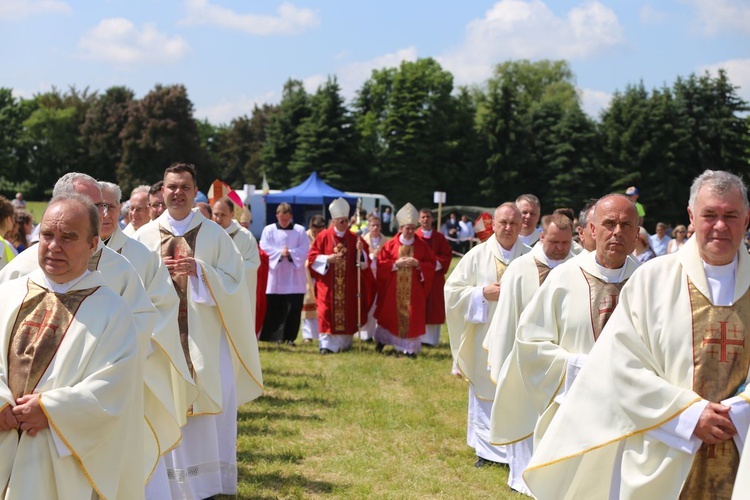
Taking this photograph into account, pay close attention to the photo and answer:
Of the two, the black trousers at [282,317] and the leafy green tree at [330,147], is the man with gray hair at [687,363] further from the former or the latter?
the leafy green tree at [330,147]

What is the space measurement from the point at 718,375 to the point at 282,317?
33.9 ft

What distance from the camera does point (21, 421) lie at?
3.32 meters

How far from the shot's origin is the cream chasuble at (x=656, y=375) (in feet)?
11.5

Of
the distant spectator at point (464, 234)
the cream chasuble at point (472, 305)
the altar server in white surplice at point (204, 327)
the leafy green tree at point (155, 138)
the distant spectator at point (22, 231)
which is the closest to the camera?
the altar server in white surplice at point (204, 327)

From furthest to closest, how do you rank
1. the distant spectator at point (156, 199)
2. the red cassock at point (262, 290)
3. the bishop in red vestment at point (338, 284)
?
the red cassock at point (262, 290)
the bishop in red vestment at point (338, 284)
the distant spectator at point (156, 199)

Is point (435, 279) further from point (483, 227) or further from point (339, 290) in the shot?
point (483, 227)

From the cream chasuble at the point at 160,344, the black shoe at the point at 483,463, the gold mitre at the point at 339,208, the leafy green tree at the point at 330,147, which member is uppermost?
the leafy green tree at the point at 330,147

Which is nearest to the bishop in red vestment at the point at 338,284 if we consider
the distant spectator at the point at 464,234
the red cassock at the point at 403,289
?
the red cassock at the point at 403,289

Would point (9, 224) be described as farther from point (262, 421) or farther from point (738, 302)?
point (738, 302)

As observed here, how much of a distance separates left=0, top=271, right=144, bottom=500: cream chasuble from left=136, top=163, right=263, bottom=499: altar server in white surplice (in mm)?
2100

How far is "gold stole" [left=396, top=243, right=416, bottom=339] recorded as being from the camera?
1243cm

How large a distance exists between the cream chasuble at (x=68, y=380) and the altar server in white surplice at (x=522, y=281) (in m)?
3.06

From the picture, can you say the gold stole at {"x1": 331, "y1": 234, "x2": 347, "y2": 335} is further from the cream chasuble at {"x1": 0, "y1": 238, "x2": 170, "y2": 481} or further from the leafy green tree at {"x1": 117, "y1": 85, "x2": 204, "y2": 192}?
the leafy green tree at {"x1": 117, "y1": 85, "x2": 204, "y2": 192}

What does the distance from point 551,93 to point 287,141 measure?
2465 cm
